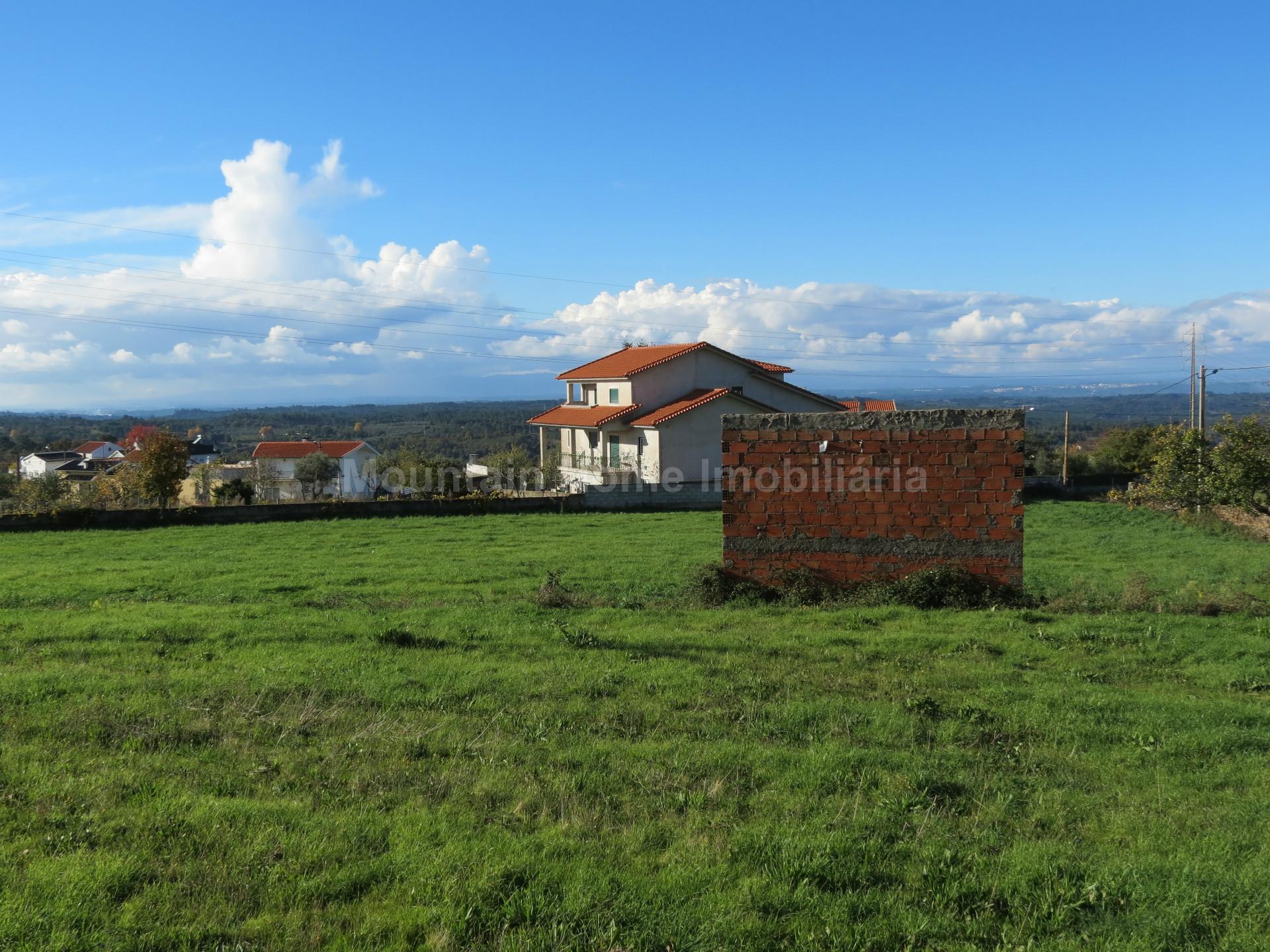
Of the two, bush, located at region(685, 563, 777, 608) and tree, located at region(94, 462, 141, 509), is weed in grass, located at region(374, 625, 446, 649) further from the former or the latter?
tree, located at region(94, 462, 141, 509)

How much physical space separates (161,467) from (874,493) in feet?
83.0

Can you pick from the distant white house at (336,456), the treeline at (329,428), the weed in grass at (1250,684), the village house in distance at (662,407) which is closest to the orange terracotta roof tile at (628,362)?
the village house in distance at (662,407)

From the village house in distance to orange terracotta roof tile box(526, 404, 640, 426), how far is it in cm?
8

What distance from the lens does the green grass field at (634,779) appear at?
12.3 ft

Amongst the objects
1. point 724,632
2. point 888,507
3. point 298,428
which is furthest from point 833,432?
point 298,428

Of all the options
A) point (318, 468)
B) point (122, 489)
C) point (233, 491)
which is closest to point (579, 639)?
point (233, 491)

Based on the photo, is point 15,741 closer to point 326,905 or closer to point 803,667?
point 326,905

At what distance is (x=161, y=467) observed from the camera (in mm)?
28391

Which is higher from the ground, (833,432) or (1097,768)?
(833,432)

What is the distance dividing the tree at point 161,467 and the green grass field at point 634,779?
19.6m

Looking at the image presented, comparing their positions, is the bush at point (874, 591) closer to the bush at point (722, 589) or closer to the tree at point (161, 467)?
the bush at point (722, 589)

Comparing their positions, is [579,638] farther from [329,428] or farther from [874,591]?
[329,428]

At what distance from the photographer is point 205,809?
4.61m

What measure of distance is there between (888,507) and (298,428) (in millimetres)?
Result: 121428
